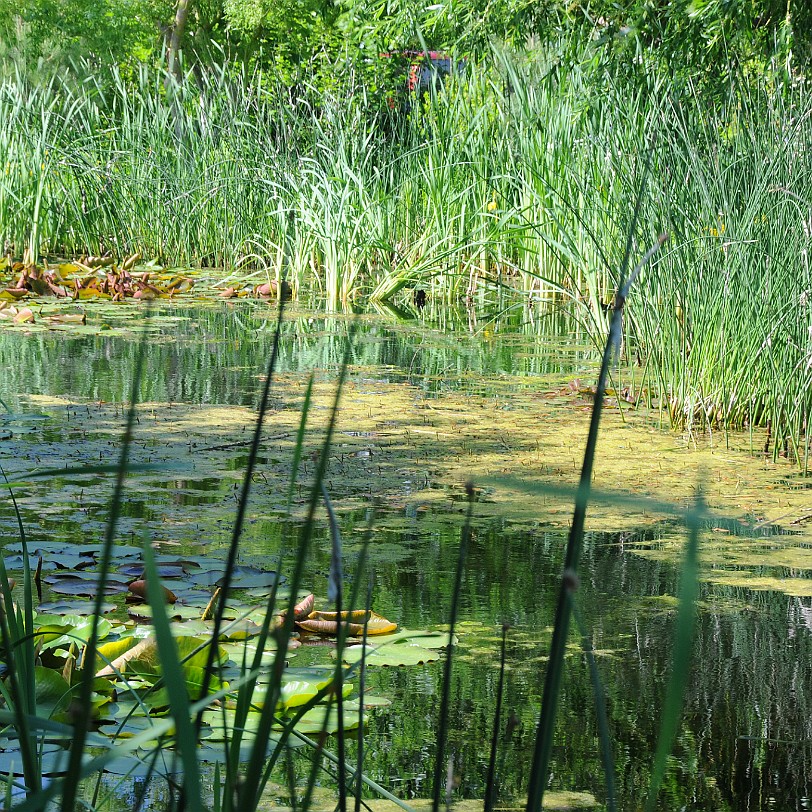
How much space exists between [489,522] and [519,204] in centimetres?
584

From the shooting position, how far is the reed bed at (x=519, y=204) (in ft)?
14.9

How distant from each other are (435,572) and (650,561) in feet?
1.96

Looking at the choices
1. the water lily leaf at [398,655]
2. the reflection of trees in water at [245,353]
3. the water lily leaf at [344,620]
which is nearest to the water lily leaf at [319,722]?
the water lily leaf at [398,655]

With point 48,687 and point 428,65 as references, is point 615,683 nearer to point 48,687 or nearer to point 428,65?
point 48,687

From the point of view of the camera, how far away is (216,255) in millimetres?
10086

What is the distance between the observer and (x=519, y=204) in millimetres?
9188

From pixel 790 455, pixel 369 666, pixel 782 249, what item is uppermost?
pixel 782 249

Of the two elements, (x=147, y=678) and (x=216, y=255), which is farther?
(x=216, y=255)

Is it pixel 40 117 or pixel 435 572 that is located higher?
pixel 40 117

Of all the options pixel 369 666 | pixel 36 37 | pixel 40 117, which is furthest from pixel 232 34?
pixel 369 666

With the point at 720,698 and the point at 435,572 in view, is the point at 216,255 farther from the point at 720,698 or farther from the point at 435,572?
the point at 720,698

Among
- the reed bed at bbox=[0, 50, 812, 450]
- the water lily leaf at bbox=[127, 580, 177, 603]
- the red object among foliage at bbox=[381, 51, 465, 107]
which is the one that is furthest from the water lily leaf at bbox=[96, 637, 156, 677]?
the red object among foliage at bbox=[381, 51, 465, 107]

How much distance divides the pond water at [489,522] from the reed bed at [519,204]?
40 centimetres

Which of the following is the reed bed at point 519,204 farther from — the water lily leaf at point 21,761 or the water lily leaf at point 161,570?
the water lily leaf at point 21,761
